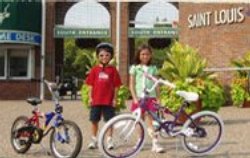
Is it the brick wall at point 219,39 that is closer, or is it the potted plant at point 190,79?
the potted plant at point 190,79

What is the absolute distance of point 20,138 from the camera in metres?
10.3

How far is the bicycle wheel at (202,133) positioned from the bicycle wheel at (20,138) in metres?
2.39

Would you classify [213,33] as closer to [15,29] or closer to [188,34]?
[188,34]

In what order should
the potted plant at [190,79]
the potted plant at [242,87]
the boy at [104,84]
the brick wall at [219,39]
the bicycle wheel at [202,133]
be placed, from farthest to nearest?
the brick wall at [219,39] < the potted plant at [242,87] < the potted plant at [190,79] < the boy at [104,84] < the bicycle wheel at [202,133]

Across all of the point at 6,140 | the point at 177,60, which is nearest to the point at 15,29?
the point at 177,60

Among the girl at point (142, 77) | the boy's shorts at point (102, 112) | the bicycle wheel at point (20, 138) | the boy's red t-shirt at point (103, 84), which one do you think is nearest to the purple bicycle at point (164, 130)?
the girl at point (142, 77)

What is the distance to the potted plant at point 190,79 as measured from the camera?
14.4 m

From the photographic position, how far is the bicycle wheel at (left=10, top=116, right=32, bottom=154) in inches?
399

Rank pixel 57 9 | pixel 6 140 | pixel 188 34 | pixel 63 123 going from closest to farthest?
1. pixel 63 123
2. pixel 6 140
3. pixel 188 34
4. pixel 57 9

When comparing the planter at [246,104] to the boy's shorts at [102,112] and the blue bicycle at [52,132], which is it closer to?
the boy's shorts at [102,112]

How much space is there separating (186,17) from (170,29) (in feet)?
25.6

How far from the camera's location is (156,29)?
1366 inches

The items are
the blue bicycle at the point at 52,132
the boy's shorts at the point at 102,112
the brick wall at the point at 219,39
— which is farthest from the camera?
the brick wall at the point at 219,39

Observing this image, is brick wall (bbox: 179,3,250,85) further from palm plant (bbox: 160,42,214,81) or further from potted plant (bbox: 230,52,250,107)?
palm plant (bbox: 160,42,214,81)
